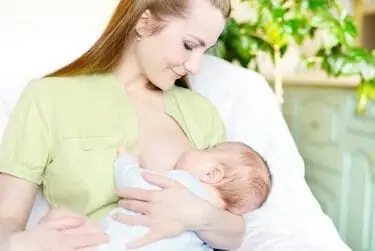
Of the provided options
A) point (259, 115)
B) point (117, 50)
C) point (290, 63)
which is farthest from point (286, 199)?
point (290, 63)

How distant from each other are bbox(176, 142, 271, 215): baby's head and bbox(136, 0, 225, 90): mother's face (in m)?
0.18

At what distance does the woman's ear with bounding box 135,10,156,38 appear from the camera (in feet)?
4.23

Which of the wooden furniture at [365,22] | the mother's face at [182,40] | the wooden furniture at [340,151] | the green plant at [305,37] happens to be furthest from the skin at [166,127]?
the wooden furniture at [365,22]

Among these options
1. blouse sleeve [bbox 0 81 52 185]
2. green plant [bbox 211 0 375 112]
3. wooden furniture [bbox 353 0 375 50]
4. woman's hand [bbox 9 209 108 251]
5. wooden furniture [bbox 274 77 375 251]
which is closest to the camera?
woman's hand [bbox 9 209 108 251]

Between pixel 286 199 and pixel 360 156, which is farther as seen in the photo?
pixel 360 156

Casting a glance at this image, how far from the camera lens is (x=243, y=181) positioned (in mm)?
1187

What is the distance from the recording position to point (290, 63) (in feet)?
7.91

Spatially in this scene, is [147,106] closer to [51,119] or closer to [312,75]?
[51,119]

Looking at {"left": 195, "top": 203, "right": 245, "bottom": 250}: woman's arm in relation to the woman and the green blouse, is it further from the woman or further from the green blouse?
the green blouse

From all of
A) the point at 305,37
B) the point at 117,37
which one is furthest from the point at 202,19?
the point at 305,37

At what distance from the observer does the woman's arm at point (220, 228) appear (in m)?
1.16

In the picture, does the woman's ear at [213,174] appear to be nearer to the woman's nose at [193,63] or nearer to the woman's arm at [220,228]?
the woman's arm at [220,228]

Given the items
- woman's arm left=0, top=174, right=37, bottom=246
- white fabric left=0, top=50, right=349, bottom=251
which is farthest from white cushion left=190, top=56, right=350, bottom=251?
woman's arm left=0, top=174, right=37, bottom=246

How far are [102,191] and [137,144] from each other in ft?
0.40
